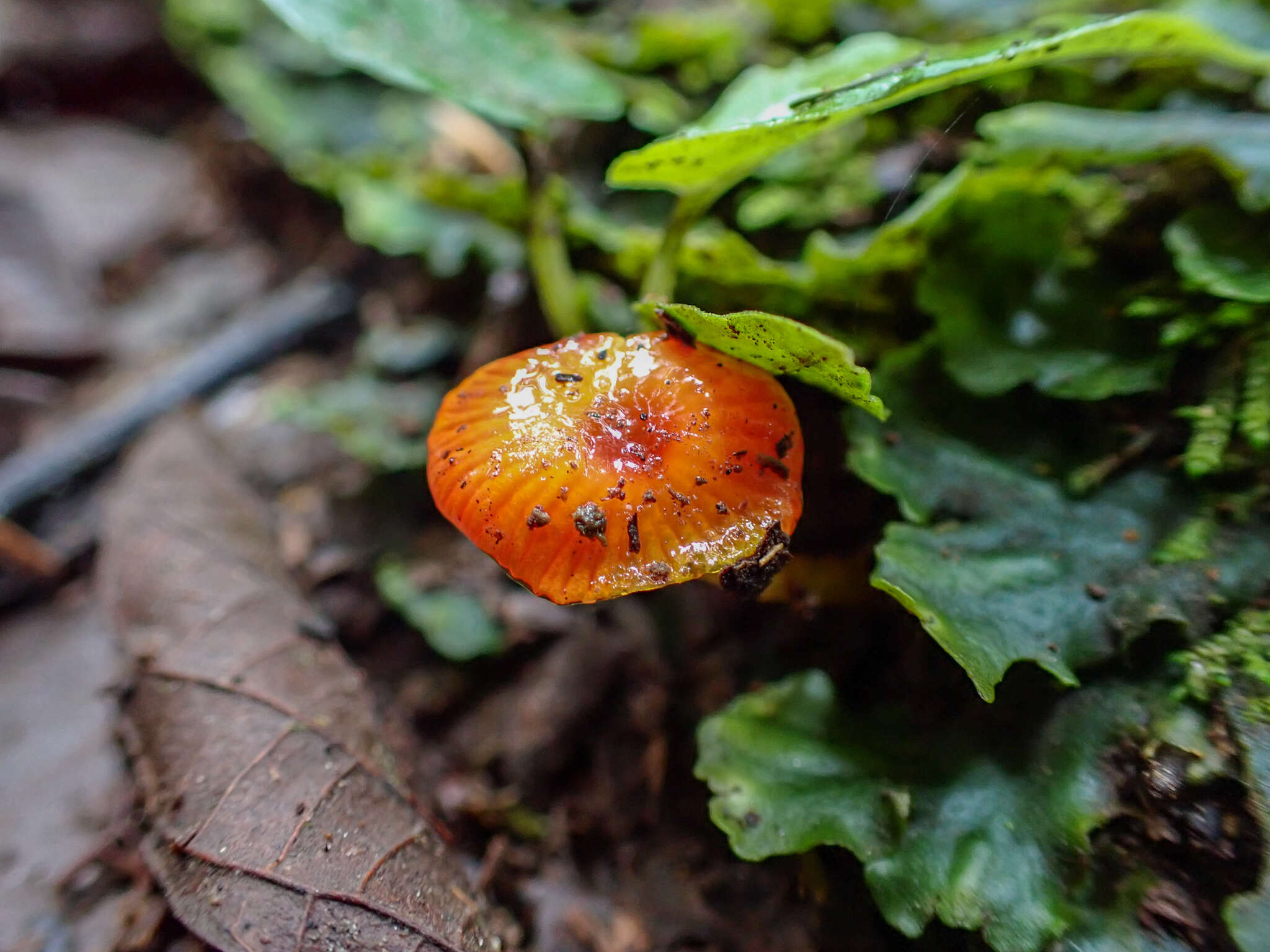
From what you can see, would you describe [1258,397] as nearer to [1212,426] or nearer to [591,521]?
[1212,426]

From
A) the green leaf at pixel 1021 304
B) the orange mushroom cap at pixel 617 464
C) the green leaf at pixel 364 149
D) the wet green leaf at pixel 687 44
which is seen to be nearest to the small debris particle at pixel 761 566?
the orange mushroom cap at pixel 617 464

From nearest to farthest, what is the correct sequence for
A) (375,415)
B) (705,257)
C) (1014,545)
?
(1014,545) → (705,257) → (375,415)

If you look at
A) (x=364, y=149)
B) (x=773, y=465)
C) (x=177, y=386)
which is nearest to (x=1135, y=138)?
(x=773, y=465)

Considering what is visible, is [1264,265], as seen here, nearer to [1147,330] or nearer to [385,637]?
[1147,330]

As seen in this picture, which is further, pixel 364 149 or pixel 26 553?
pixel 364 149

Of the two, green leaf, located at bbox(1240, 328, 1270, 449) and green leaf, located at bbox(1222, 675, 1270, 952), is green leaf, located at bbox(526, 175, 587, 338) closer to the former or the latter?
green leaf, located at bbox(1240, 328, 1270, 449)

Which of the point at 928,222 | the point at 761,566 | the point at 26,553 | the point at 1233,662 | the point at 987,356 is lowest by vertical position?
the point at 26,553

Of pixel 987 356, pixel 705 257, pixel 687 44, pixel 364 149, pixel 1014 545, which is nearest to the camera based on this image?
pixel 1014 545

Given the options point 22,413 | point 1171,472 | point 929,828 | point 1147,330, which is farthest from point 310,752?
point 22,413

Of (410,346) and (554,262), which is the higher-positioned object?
(554,262)
